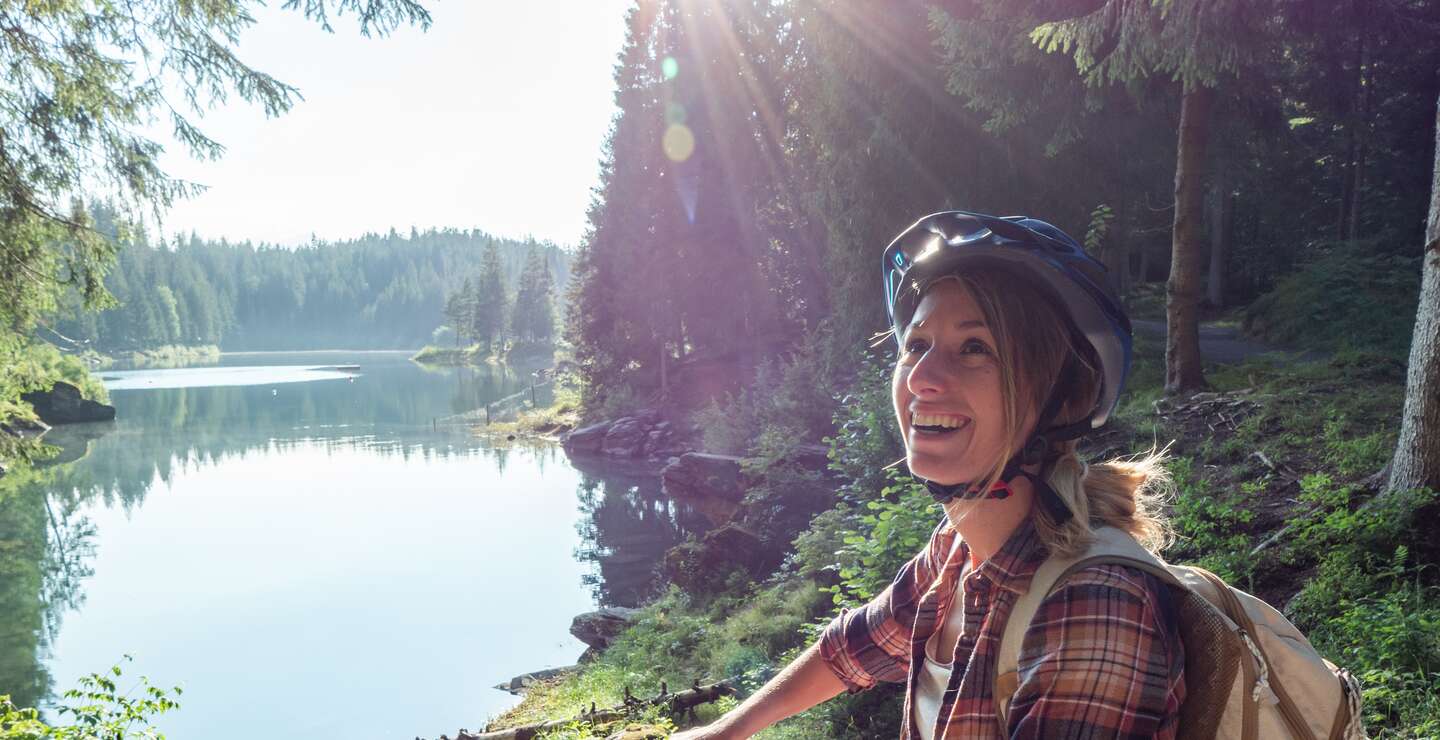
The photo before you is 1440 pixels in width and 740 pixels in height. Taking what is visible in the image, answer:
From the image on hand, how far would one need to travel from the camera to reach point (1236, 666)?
116 cm

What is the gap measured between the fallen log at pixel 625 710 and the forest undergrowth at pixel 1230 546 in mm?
139

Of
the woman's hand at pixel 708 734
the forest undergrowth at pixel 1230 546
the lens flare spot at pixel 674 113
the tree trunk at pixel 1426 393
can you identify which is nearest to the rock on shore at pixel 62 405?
the lens flare spot at pixel 674 113

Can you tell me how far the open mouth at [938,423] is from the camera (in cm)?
156

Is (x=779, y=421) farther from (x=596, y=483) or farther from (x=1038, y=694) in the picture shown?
(x=1038, y=694)

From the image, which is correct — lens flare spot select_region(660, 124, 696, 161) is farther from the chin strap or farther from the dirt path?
the chin strap

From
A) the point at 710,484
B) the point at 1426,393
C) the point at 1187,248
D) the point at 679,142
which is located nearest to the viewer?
the point at 1426,393

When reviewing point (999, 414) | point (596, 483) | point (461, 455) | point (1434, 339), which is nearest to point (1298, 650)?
point (999, 414)

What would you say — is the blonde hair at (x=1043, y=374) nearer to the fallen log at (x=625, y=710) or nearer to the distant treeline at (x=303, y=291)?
the fallen log at (x=625, y=710)

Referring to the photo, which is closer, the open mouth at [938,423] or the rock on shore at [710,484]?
the open mouth at [938,423]

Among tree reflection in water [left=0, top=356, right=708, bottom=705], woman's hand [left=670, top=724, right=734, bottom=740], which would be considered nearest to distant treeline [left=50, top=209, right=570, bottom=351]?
tree reflection in water [left=0, top=356, right=708, bottom=705]

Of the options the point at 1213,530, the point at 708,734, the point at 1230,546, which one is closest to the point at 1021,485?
the point at 708,734

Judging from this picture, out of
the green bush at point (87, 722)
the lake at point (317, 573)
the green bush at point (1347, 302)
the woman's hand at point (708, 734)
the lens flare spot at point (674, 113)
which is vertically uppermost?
the lens flare spot at point (674, 113)

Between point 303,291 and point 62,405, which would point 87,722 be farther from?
point 303,291

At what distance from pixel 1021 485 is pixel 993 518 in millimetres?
76
